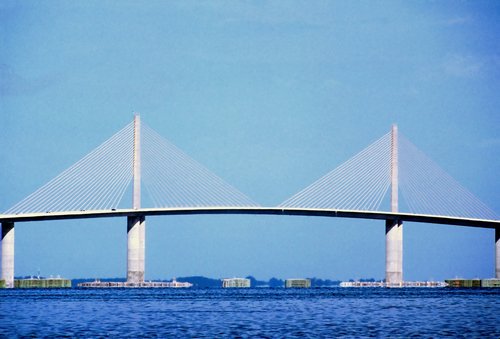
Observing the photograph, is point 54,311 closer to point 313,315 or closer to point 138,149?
point 313,315

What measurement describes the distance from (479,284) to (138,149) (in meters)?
41.8

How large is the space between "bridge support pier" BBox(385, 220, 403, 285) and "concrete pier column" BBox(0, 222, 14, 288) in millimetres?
31260

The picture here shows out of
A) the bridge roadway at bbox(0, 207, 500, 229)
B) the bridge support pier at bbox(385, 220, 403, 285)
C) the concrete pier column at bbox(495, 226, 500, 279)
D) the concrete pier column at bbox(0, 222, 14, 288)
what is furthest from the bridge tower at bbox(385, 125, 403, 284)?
the concrete pier column at bbox(0, 222, 14, 288)

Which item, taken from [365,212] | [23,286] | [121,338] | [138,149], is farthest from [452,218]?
[121,338]

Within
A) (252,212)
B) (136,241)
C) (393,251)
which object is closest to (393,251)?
(393,251)

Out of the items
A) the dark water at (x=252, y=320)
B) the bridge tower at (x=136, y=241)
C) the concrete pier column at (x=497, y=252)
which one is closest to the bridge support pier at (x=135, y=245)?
the bridge tower at (x=136, y=241)

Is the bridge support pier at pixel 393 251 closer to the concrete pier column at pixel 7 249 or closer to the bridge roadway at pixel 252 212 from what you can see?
the bridge roadway at pixel 252 212

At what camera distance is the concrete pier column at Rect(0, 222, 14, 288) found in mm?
86625

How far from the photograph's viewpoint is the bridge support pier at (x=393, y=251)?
92.8m

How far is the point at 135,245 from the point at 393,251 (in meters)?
21.9

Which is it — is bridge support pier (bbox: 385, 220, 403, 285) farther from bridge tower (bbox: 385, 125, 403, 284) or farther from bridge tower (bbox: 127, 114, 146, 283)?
bridge tower (bbox: 127, 114, 146, 283)

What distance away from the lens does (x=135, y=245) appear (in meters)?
89.1

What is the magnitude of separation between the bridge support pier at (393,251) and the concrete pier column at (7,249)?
3126cm

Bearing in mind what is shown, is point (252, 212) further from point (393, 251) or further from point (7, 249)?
point (7, 249)
